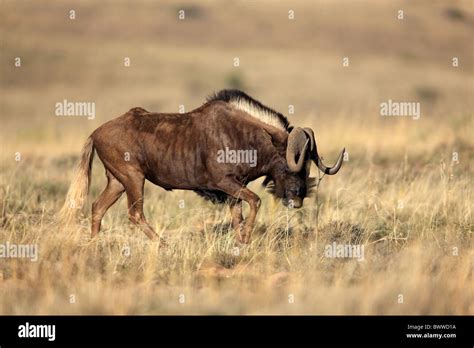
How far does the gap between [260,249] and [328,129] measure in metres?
8.63

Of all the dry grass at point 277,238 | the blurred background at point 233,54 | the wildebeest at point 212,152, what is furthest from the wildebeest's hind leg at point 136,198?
the blurred background at point 233,54

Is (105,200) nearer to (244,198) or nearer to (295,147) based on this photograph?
(244,198)

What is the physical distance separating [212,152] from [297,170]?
3.44 ft

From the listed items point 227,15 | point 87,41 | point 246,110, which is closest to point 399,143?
point 246,110

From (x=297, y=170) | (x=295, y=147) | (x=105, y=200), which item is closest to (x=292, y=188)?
(x=297, y=170)

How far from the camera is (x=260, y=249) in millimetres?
10961

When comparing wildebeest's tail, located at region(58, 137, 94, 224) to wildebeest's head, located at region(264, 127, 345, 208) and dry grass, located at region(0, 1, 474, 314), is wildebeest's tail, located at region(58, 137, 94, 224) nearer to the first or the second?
dry grass, located at region(0, 1, 474, 314)

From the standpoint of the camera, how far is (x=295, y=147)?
36.9 feet

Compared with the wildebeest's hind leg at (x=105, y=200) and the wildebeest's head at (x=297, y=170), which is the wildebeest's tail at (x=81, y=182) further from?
the wildebeest's head at (x=297, y=170)

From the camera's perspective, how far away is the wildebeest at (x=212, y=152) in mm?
11336

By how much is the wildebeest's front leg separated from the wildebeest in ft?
0.05

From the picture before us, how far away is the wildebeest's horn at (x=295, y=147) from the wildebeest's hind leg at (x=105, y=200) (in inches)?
87.5

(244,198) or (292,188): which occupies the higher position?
(292,188)

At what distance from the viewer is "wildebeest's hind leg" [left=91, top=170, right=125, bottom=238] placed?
1169 centimetres
